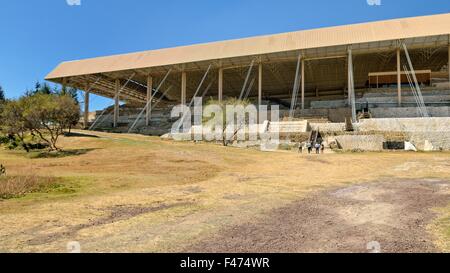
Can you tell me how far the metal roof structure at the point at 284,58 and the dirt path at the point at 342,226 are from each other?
33385 millimetres

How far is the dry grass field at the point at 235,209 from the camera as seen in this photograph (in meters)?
6.81

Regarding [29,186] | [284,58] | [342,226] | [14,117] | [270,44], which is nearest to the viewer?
[342,226]

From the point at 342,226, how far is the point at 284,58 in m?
40.4

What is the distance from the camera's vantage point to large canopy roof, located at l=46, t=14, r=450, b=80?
40312 mm

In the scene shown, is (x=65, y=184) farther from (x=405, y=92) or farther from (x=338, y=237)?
(x=405, y=92)

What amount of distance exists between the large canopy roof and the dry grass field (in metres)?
24.0

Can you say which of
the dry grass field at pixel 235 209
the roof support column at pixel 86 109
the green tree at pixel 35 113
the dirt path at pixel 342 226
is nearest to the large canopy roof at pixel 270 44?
the roof support column at pixel 86 109

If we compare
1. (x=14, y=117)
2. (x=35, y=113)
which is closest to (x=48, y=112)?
(x=35, y=113)

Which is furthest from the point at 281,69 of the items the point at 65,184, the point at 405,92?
the point at 65,184

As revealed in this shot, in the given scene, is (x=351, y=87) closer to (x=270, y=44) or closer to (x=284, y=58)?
(x=284, y=58)

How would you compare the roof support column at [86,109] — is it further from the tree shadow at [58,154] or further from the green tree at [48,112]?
the tree shadow at [58,154]

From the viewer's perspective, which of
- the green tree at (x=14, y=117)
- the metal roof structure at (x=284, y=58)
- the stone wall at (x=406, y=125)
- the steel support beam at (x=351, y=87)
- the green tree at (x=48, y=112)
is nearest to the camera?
the green tree at (x=48, y=112)

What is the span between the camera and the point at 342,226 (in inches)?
311
